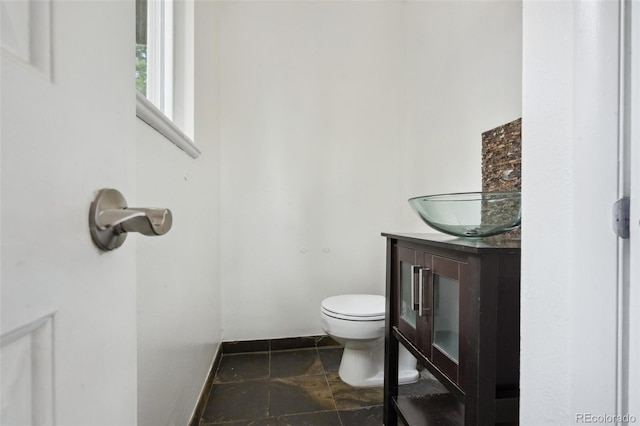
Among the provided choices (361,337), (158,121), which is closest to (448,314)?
(361,337)

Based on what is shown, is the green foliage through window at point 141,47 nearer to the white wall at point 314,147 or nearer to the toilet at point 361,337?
the white wall at point 314,147

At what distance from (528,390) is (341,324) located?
3.32 ft

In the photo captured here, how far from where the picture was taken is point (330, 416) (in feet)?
4.41

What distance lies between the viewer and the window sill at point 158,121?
0.74 meters

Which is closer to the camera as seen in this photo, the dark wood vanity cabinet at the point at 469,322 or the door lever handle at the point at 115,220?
the door lever handle at the point at 115,220

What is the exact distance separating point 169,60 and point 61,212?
136 cm

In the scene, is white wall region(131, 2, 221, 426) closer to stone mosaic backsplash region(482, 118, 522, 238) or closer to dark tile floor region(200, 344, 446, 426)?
dark tile floor region(200, 344, 446, 426)

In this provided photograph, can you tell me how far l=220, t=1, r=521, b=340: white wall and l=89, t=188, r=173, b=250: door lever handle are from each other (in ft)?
5.51

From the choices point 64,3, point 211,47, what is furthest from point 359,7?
point 64,3

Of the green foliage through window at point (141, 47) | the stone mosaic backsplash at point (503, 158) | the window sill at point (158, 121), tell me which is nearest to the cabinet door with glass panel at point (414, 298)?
the stone mosaic backsplash at point (503, 158)

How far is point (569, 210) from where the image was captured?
18.3 inches

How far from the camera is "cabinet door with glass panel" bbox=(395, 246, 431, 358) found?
0.96 meters

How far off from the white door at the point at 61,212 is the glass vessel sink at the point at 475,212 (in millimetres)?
845

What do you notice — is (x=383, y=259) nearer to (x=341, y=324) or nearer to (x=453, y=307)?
(x=341, y=324)
